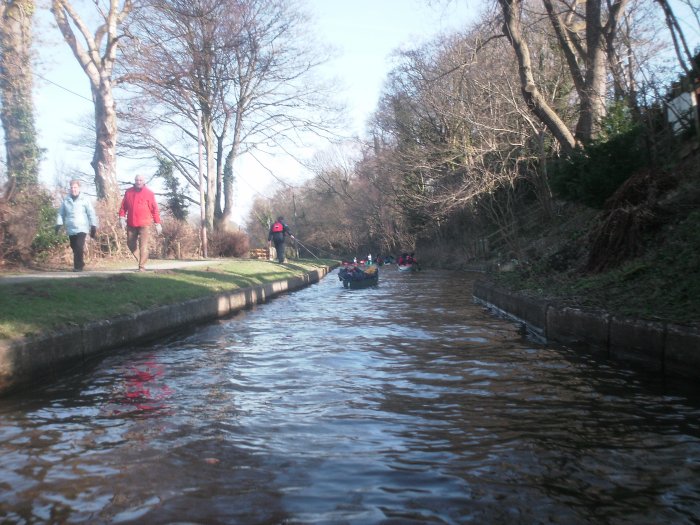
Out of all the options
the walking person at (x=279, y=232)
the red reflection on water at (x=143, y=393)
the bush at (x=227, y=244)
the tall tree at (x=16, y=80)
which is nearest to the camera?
the red reflection on water at (x=143, y=393)

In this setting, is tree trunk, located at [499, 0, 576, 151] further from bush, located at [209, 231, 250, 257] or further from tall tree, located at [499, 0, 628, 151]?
bush, located at [209, 231, 250, 257]

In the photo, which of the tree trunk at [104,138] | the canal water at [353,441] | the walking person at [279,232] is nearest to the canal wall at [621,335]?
the canal water at [353,441]

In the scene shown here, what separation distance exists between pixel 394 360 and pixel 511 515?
166 inches

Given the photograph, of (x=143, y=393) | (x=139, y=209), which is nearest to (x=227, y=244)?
(x=139, y=209)

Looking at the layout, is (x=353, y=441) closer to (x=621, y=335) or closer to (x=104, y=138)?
(x=621, y=335)

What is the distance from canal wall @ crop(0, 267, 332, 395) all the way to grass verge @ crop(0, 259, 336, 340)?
0.46 feet

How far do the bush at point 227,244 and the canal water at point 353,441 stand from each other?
20.9 metres

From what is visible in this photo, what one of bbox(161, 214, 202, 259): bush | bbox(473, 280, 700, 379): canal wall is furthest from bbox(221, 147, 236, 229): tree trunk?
bbox(473, 280, 700, 379): canal wall

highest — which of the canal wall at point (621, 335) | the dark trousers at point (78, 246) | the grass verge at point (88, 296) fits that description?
the dark trousers at point (78, 246)

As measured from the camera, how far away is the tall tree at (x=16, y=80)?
1673 cm

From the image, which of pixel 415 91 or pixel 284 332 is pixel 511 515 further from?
pixel 415 91

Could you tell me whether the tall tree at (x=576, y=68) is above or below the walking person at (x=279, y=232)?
above

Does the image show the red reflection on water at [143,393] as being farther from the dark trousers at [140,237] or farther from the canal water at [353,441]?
the dark trousers at [140,237]

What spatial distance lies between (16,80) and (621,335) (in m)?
17.3
